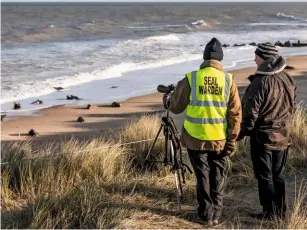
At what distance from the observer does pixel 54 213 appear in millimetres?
5367

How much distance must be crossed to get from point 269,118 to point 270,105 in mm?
126

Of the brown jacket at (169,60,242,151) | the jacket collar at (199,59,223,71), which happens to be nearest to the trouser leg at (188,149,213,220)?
the brown jacket at (169,60,242,151)

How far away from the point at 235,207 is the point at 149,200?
0.91m

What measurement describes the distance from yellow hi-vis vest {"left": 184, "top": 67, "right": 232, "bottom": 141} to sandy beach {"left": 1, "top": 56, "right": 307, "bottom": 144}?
5.61m

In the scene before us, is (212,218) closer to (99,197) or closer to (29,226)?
(99,197)

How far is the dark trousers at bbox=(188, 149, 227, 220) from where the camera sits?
5.43m

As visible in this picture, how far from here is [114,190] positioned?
634 cm

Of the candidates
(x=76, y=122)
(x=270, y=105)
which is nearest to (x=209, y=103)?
(x=270, y=105)

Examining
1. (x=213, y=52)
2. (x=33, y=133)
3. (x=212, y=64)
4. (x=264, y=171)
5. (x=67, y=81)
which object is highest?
(x=213, y=52)

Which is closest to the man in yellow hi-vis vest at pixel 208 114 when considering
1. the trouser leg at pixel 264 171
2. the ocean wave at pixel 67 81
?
the trouser leg at pixel 264 171

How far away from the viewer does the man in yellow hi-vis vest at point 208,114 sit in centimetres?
522

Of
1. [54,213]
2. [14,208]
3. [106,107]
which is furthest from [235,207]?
[106,107]

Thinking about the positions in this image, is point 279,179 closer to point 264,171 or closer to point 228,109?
point 264,171

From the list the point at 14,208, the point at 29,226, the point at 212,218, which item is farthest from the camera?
the point at 14,208
